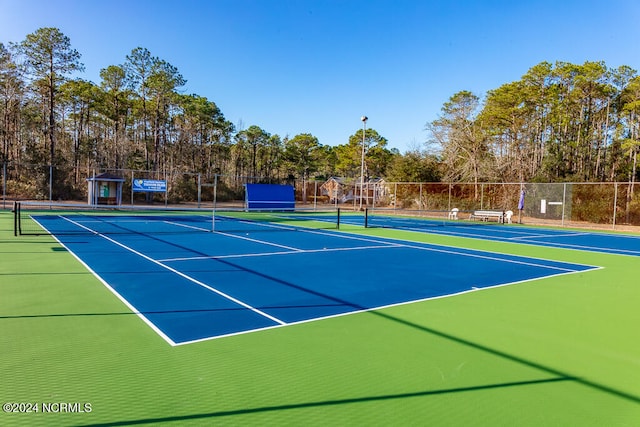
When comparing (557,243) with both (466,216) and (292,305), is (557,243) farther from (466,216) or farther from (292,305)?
(466,216)

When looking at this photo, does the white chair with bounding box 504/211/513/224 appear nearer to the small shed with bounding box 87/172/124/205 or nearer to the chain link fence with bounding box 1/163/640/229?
the chain link fence with bounding box 1/163/640/229

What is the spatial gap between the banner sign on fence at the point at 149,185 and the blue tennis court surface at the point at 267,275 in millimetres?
13649

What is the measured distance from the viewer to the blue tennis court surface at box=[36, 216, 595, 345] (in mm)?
5844

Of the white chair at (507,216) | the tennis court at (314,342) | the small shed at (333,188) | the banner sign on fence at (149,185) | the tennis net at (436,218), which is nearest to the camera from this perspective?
the tennis court at (314,342)

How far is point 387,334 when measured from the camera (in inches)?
203

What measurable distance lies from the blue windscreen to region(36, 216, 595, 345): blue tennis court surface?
60.6 ft

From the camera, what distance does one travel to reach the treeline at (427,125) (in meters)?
36.9

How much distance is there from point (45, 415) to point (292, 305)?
3602mm

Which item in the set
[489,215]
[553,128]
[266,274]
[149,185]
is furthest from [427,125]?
[266,274]

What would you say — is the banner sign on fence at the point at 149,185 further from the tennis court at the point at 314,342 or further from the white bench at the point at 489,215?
the white bench at the point at 489,215

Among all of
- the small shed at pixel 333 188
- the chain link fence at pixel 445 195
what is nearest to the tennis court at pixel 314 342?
the chain link fence at pixel 445 195

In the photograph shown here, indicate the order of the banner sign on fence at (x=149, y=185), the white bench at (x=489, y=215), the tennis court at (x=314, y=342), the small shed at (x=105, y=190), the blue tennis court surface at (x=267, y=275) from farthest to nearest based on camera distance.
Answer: the small shed at (x=105, y=190), the banner sign on fence at (x=149, y=185), the white bench at (x=489, y=215), the blue tennis court surface at (x=267, y=275), the tennis court at (x=314, y=342)

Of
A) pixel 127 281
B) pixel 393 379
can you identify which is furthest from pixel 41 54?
pixel 393 379

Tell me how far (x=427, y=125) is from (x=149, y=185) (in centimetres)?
2718
